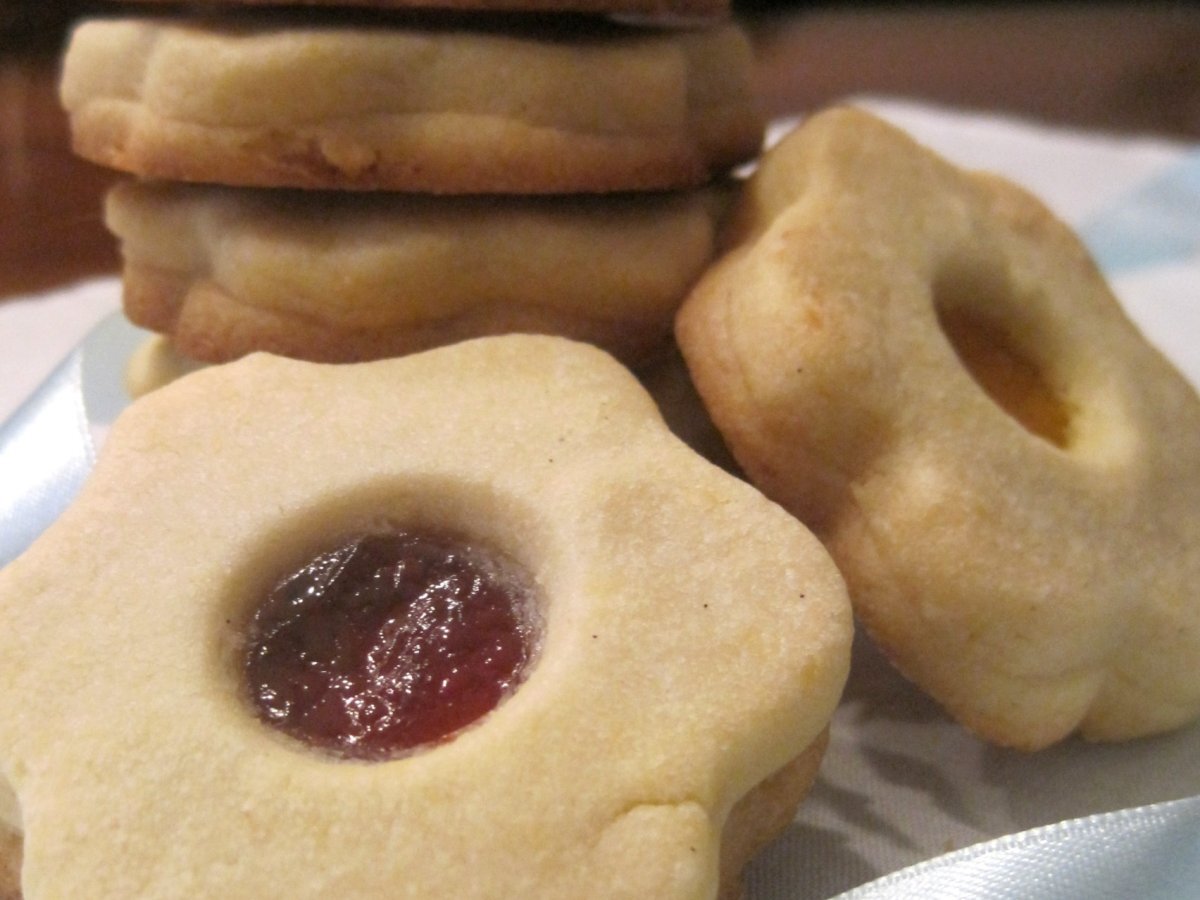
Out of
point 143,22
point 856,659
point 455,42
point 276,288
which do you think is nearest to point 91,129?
point 143,22

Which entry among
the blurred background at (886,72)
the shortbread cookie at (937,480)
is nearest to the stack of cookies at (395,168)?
the shortbread cookie at (937,480)

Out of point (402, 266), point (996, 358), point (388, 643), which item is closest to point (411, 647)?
point (388, 643)

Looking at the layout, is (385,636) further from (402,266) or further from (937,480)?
(937,480)

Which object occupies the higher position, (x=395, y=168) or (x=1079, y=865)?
(x=395, y=168)

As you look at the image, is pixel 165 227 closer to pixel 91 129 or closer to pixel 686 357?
pixel 91 129

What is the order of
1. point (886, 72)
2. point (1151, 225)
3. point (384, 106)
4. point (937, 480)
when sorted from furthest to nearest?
point (886, 72) → point (1151, 225) → point (384, 106) → point (937, 480)

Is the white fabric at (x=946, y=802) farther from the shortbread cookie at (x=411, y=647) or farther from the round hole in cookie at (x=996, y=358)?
the round hole in cookie at (x=996, y=358)
